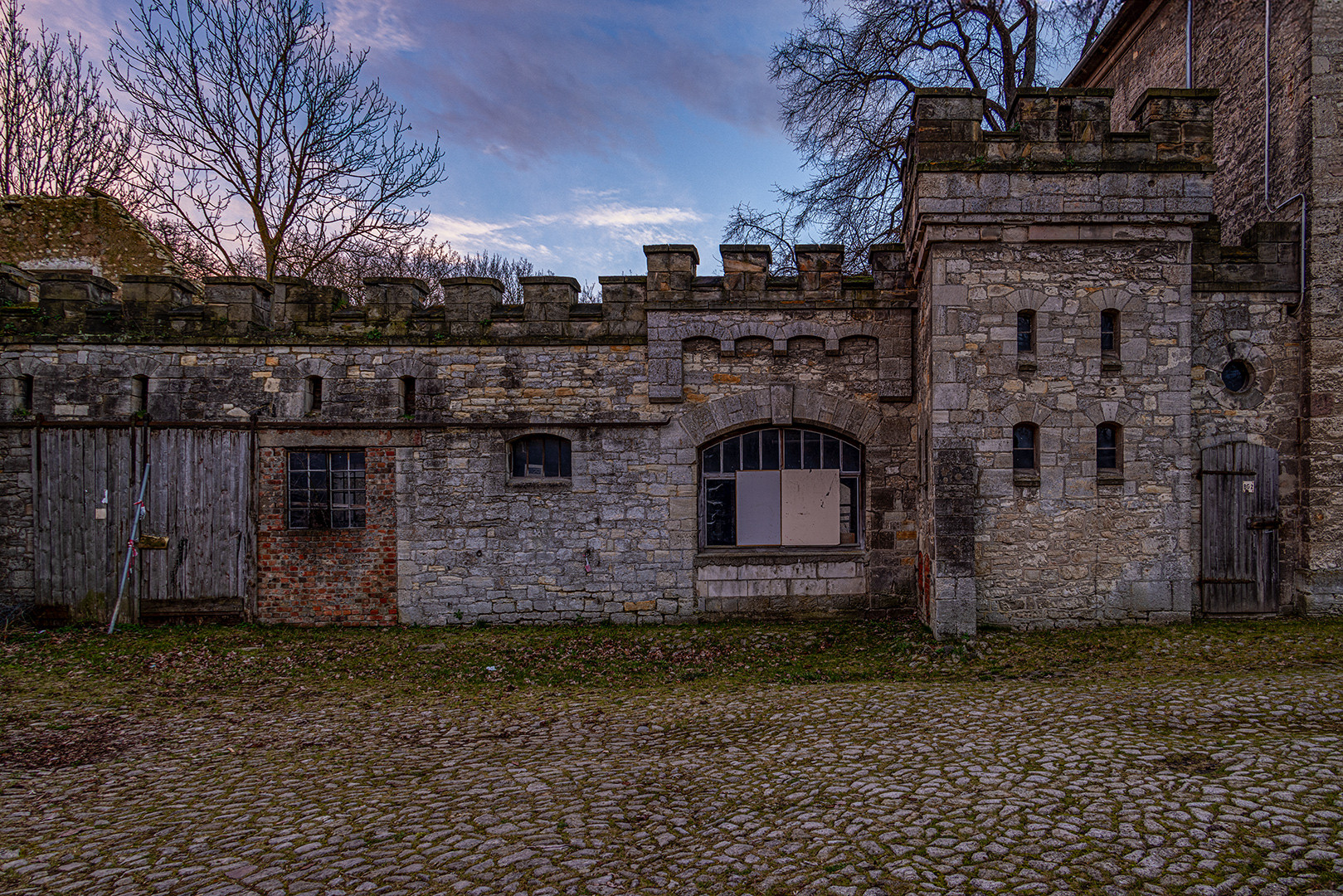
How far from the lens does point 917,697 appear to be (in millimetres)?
5828

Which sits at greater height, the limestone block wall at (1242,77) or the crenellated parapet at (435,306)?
the limestone block wall at (1242,77)

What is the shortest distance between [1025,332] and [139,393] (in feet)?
36.5

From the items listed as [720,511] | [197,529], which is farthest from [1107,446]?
[197,529]

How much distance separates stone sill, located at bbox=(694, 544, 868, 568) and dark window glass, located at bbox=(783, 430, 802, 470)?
1.12 m

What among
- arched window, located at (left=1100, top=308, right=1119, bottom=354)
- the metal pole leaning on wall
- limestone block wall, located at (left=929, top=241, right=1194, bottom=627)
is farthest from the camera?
the metal pole leaning on wall

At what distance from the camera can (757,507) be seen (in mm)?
9086

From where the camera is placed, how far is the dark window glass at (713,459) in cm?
914

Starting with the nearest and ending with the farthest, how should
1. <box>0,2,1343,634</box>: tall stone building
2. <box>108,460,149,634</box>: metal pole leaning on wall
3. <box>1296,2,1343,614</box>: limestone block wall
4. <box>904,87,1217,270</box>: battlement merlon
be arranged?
<box>904,87,1217,270</box>: battlement merlon < <box>1296,2,1343,614</box>: limestone block wall < <box>108,460,149,634</box>: metal pole leaning on wall < <box>0,2,1343,634</box>: tall stone building

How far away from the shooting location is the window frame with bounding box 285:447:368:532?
9.05 m

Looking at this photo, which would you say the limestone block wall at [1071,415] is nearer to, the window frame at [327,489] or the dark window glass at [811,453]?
the dark window glass at [811,453]

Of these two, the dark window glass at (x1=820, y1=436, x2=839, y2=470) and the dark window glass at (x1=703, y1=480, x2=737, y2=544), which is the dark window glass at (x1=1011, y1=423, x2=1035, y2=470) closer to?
the dark window glass at (x1=820, y1=436, x2=839, y2=470)

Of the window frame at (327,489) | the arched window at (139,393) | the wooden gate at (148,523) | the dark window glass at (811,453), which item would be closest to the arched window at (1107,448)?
the dark window glass at (811,453)

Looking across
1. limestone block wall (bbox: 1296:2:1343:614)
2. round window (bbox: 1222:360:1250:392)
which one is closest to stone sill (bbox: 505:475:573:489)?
round window (bbox: 1222:360:1250:392)

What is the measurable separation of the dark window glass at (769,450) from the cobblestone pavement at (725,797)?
12.1ft
